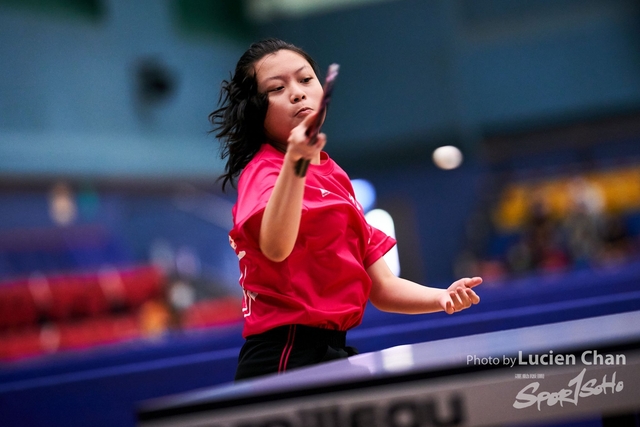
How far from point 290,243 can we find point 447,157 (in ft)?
31.0

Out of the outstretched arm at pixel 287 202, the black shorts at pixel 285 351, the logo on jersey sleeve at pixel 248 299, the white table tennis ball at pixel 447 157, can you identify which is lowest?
the white table tennis ball at pixel 447 157

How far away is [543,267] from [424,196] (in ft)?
9.68

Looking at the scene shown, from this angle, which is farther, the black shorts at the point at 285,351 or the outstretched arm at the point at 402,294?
the outstretched arm at the point at 402,294

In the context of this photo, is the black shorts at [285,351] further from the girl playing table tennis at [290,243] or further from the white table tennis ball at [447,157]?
the white table tennis ball at [447,157]

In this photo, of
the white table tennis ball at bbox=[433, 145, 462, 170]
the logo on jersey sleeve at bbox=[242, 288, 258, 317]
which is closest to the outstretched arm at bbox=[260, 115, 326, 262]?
the logo on jersey sleeve at bbox=[242, 288, 258, 317]

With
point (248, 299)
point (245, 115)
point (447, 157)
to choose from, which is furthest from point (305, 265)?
point (447, 157)

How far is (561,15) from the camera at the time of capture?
11266mm

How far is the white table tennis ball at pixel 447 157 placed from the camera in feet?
35.1

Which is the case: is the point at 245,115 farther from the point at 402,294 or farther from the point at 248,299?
the point at 402,294

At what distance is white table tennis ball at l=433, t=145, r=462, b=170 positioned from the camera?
35.1 ft

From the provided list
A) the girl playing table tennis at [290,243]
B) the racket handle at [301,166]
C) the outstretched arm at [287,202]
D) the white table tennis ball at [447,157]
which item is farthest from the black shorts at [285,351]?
the white table tennis ball at [447,157]

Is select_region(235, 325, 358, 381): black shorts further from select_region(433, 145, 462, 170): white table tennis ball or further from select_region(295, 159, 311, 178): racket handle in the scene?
select_region(433, 145, 462, 170): white table tennis ball

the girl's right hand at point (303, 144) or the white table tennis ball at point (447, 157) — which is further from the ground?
the girl's right hand at point (303, 144)

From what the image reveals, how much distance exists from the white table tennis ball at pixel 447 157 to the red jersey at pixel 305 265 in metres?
9.08
